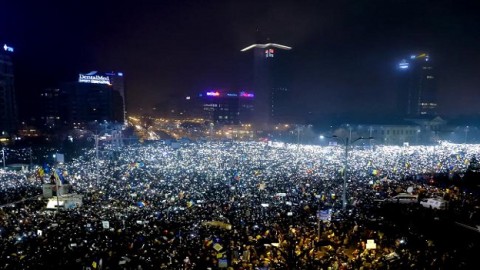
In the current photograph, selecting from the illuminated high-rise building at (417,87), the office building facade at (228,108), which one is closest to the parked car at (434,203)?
the office building facade at (228,108)

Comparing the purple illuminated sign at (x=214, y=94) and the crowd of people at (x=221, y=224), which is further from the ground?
the purple illuminated sign at (x=214, y=94)

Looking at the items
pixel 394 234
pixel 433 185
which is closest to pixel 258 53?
pixel 433 185

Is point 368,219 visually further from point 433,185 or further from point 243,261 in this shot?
point 433,185

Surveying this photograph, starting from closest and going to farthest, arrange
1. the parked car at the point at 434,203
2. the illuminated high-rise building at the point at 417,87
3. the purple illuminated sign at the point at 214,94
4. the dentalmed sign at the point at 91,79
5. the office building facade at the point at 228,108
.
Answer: the parked car at the point at 434,203
the dentalmed sign at the point at 91,79
the office building facade at the point at 228,108
the purple illuminated sign at the point at 214,94
the illuminated high-rise building at the point at 417,87

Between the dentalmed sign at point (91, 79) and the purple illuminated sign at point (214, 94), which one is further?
the purple illuminated sign at point (214, 94)

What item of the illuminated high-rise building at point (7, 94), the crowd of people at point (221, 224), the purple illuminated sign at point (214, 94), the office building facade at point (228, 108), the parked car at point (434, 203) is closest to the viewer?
the crowd of people at point (221, 224)

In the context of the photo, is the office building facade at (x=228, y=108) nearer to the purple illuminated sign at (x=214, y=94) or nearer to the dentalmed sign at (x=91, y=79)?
the purple illuminated sign at (x=214, y=94)

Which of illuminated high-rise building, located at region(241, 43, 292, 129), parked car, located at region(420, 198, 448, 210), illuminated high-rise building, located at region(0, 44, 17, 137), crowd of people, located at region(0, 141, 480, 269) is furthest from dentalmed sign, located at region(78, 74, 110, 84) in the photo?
parked car, located at region(420, 198, 448, 210)
